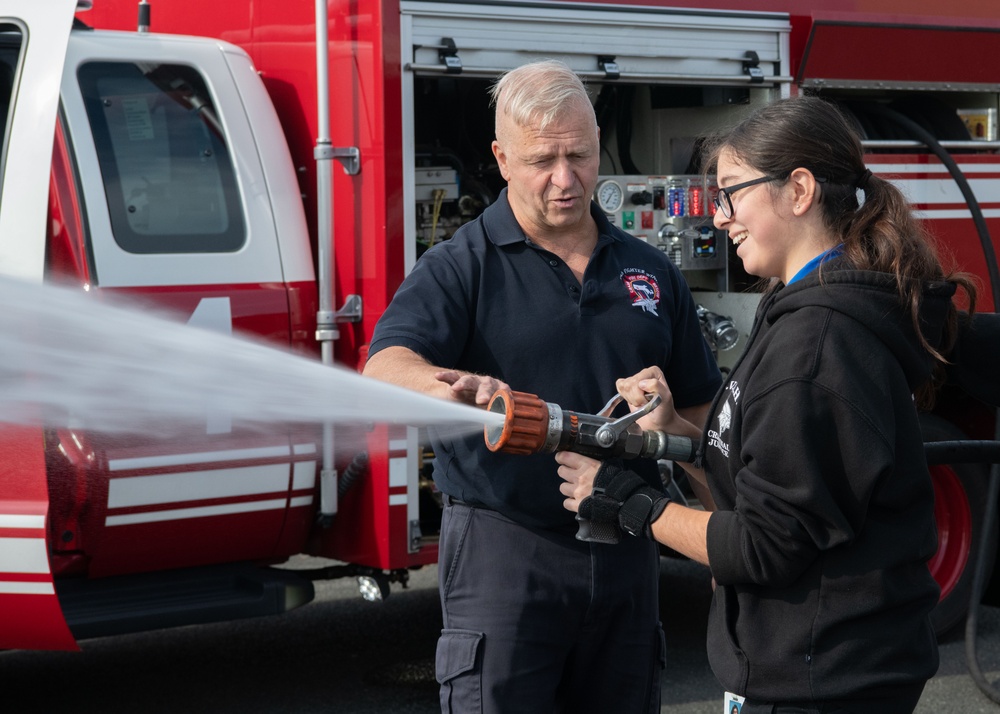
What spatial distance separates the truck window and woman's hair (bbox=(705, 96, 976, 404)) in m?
2.77

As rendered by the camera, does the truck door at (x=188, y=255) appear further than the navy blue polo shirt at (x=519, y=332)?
Yes

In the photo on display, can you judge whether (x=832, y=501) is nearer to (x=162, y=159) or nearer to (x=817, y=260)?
(x=817, y=260)

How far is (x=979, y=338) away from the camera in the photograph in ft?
8.50

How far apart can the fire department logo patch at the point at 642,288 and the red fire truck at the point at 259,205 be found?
1.73m

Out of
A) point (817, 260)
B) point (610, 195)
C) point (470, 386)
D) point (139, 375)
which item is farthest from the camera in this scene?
point (610, 195)

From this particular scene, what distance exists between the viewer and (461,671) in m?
2.93

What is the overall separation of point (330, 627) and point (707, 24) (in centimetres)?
347

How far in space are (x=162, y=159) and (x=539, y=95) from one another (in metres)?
2.22

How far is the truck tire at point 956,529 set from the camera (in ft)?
19.5

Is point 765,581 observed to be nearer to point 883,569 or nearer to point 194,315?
point 883,569

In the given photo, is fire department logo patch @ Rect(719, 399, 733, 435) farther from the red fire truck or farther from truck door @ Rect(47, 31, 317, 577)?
truck door @ Rect(47, 31, 317, 577)

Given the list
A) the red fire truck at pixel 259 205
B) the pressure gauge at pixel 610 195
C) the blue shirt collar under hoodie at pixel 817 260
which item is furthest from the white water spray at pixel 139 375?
the pressure gauge at pixel 610 195

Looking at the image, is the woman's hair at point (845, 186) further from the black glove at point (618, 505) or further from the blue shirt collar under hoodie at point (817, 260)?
the black glove at point (618, 505)

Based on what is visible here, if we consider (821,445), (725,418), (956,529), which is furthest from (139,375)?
(956,529)
